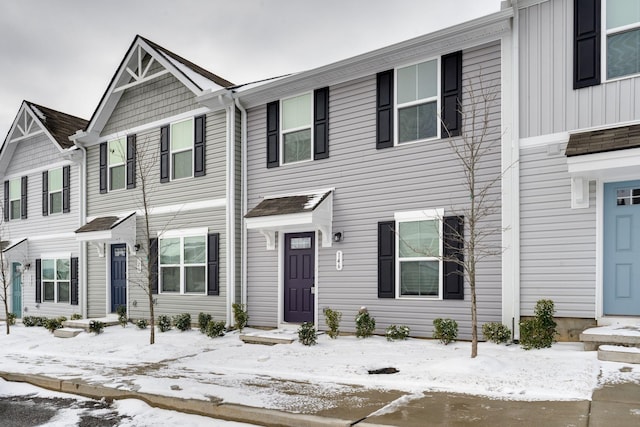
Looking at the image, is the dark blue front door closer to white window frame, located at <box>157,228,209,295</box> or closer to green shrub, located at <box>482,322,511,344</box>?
white window frame, located at <box>157,228,209,295</box>

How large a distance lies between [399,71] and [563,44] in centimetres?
294

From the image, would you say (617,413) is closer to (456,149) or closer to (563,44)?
(456,149)

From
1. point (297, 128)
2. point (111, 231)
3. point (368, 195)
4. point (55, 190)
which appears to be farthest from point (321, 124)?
point (55, 190)

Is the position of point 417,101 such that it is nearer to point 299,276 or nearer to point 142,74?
point 299,276

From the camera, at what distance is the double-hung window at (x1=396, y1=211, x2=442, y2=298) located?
9.27 meters

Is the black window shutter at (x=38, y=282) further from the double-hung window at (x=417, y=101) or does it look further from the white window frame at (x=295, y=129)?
the double-hung window at (x=417, y=101)

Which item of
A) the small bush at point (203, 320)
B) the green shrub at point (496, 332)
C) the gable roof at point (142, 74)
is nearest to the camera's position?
the green shrub at point (496, 332)

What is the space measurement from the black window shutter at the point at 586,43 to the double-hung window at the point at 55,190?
1539cm

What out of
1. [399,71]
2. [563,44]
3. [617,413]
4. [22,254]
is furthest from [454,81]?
[22,254]

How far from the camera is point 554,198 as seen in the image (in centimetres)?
815

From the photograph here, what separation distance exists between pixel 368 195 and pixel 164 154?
6.17 m

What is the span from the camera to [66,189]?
16.1 m

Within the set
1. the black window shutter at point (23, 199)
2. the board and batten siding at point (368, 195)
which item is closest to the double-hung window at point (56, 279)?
the black window shutter at point (23, 199)

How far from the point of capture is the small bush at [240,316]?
1142cm
